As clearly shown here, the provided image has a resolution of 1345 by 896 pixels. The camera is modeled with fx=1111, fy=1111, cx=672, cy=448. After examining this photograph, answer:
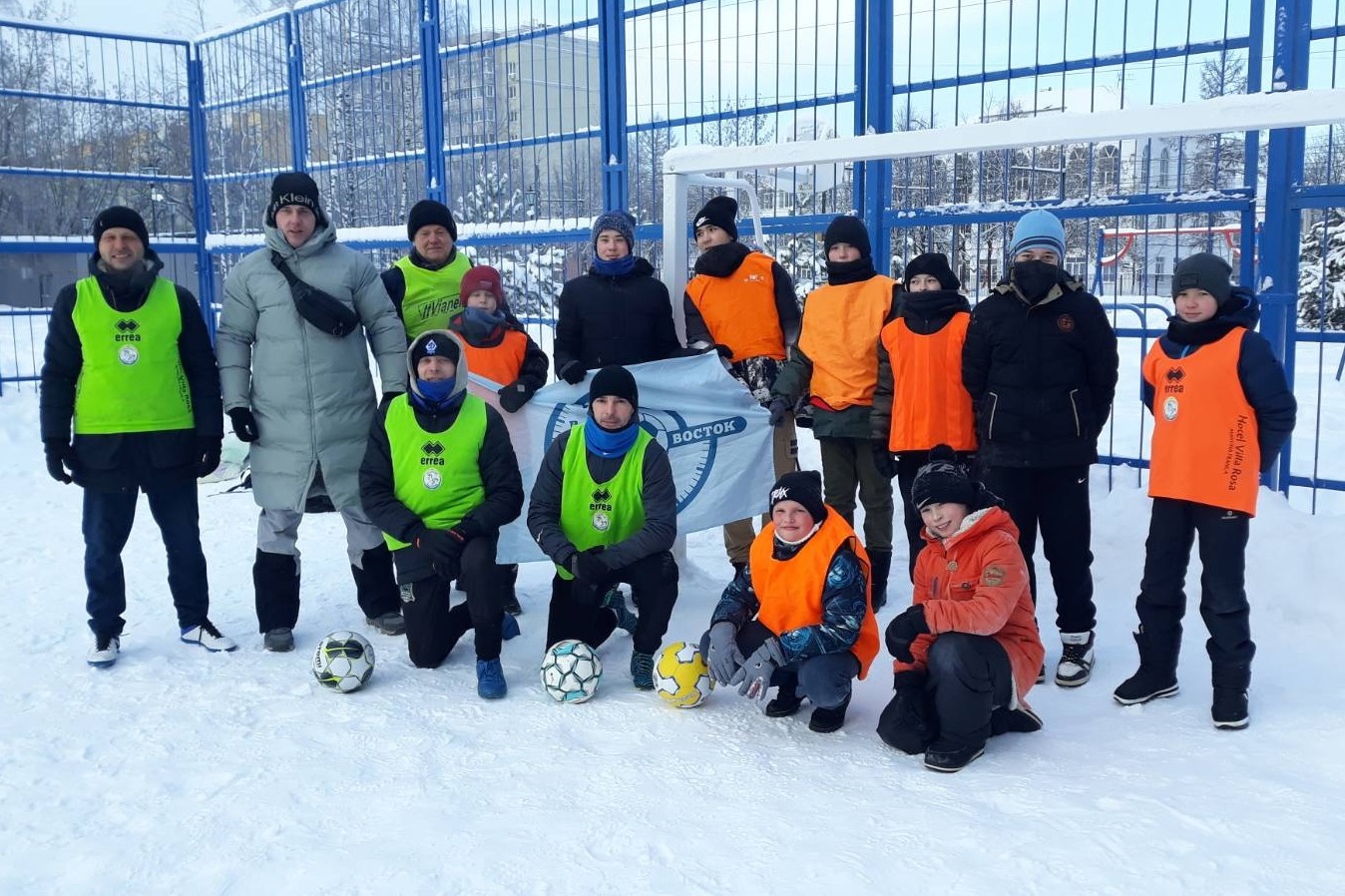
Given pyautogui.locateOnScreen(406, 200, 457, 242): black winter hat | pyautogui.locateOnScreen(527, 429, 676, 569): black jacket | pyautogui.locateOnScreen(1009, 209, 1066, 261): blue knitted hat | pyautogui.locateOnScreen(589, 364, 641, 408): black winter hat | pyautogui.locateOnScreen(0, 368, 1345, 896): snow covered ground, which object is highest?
pyautogui.locateOnScreen(406, 200, 457, 242): black winter hat

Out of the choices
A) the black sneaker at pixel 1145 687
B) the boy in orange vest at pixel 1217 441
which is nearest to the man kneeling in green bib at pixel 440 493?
the black sneaker at pixel 1145 687

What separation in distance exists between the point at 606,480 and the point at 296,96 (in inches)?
304

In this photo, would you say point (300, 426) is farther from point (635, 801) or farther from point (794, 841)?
point (794, 841)

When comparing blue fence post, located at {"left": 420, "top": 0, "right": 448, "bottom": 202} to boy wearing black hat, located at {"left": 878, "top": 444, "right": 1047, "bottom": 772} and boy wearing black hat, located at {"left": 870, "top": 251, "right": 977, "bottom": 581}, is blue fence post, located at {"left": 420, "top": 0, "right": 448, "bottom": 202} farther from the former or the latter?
boy wearing black hat, located at {"left": 878, "top": 444, "right": 1047, "bottom": 772}

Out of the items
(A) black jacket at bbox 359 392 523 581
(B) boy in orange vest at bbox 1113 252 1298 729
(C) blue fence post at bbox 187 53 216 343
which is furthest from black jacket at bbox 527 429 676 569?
(C) blue fence post at bbox 187 53 216 343

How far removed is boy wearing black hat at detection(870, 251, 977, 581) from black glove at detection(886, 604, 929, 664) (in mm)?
967

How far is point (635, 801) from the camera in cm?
337

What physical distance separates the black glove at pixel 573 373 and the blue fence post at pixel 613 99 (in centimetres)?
254

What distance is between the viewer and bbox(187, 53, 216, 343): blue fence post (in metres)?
11.5

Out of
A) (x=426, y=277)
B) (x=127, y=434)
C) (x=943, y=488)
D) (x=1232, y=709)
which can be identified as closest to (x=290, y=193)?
(x=426, y=277)

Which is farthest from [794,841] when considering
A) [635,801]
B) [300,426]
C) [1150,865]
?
[300,426]

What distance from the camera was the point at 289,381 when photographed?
4.74m

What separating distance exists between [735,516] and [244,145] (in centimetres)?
802

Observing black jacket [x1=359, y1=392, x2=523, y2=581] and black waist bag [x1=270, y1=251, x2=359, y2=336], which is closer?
black jacket [x1=359, y1=392, x2=523, y2=581]
